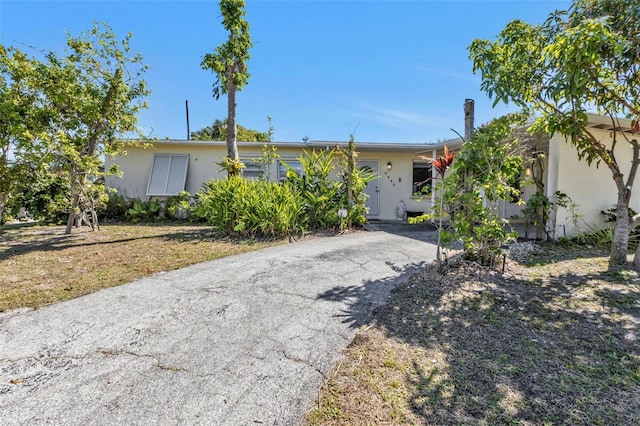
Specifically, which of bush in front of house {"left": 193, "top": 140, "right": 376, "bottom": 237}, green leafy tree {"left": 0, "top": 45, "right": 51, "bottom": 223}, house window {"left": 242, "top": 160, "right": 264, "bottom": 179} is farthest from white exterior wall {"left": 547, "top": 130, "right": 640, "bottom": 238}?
green leafy tree {"left": 0, "top": 45, "right": 51, "bottom": 223}

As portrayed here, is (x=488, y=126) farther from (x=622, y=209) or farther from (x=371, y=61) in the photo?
(x=371, y=61)

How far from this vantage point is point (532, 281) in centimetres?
391

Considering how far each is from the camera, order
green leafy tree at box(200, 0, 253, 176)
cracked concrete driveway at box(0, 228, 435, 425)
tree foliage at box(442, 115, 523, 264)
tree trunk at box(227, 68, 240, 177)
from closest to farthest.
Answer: cracked concrete driveway at box(0, 228, 435, 425), tree foliage at box(442, 115, 523, 264), green leafy tree at box(200, 0, 253, 176), tree trunk at box(227, 68, 240, 177)

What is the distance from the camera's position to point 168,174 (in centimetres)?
1102

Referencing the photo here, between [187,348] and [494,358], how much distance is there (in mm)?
2312

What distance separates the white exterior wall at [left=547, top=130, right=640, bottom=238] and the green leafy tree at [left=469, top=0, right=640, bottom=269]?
1599mm

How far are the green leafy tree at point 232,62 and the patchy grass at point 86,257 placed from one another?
8.99 feet

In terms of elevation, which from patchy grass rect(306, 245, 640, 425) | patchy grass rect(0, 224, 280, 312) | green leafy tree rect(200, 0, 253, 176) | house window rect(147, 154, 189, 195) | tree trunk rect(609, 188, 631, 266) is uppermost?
green leafy tree rect(200, 0, 253, 176)

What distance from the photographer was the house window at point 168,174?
10.9m

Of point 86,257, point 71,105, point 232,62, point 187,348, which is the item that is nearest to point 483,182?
point 187,348

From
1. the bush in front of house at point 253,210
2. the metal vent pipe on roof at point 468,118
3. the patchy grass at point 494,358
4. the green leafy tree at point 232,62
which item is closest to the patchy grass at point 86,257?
the bush in front of house at point 253,210

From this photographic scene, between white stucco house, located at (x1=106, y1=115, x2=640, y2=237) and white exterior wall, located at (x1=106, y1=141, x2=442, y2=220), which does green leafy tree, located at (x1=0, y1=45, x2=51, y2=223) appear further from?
white exterior wall, located at (x1=106, y1=141, x2=442, y2=220)

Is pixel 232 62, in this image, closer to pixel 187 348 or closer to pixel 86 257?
pixel 86 257

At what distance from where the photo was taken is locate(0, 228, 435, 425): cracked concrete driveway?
1.76m
